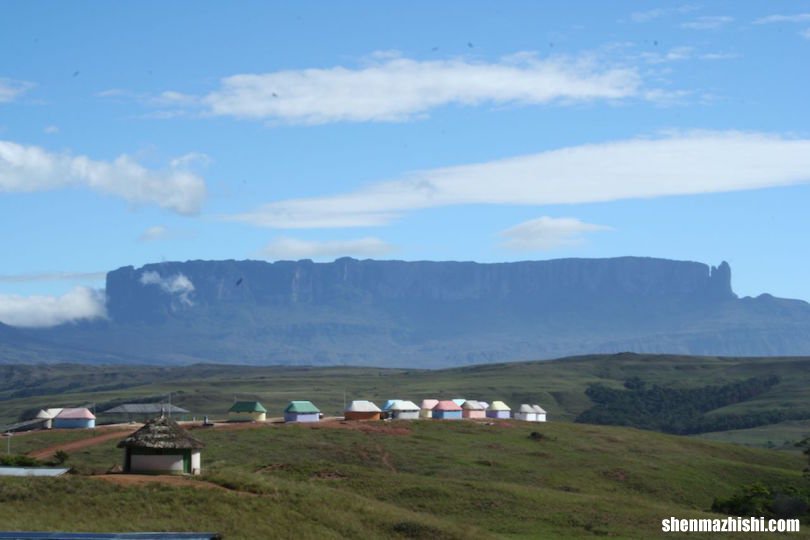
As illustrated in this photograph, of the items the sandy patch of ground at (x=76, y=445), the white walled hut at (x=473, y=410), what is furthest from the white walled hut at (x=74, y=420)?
the white walled hut at (x=473, y=410)

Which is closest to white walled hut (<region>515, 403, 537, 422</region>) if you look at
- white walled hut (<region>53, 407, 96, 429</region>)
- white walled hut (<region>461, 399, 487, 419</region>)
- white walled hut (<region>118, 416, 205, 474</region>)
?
white walled hut (<region>461, 399, 487, 419</region>)

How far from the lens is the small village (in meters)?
61.6

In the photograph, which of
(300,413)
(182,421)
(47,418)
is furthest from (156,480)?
(182,421)

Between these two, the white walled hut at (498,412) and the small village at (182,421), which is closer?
the small village at (182,421)

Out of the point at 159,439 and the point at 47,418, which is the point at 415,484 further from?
the point at 47,418

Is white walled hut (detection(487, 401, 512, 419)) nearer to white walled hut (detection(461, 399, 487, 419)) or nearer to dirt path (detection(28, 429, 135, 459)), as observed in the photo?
white walled hut (detection(461, 399, 487, 419))

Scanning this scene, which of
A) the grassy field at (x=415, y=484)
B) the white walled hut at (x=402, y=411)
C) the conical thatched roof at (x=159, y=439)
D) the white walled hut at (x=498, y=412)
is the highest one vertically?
the conical thatched roof at (x=159, y=439)

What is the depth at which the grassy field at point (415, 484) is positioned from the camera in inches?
2116

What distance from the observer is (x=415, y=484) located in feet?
237

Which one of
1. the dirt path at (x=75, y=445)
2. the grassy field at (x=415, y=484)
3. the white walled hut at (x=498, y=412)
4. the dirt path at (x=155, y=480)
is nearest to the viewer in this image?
the grassy field at (x=415, y=484)

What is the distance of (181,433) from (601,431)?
55533mm

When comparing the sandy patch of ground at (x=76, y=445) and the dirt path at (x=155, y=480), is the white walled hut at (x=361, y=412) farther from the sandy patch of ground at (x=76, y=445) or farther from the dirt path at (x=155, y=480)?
the dirt path at (x=155, y=480)

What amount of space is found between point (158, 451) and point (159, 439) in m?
0.59

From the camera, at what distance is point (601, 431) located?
361 feet
